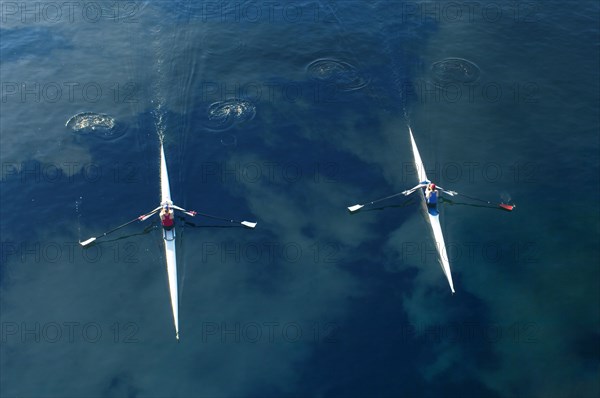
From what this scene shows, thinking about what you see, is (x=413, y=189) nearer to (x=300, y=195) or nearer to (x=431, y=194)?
(x=431, y=194)

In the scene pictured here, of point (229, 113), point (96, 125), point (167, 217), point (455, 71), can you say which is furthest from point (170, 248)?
point (455, 71)

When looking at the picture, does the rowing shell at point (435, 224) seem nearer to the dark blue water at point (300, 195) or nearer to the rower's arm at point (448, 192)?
the dark blue water at point (300, 195)

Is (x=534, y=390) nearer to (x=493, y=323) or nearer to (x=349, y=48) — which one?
(x=493, y=323)

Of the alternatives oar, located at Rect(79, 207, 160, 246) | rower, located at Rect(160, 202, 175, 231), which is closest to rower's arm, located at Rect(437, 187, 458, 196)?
rower, located at Rect(160, 202, 175, 231)

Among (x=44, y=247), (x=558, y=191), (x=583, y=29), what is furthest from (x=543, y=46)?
(x=44, y=247)

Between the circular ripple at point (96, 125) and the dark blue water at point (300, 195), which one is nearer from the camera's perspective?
the dark blue water at point (300, 195)

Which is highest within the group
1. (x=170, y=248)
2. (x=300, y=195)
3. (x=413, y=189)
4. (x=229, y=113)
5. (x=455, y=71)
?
(x=455, y=71)

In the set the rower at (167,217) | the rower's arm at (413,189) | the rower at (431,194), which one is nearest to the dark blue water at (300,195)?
the rower's arm at (413,189)
